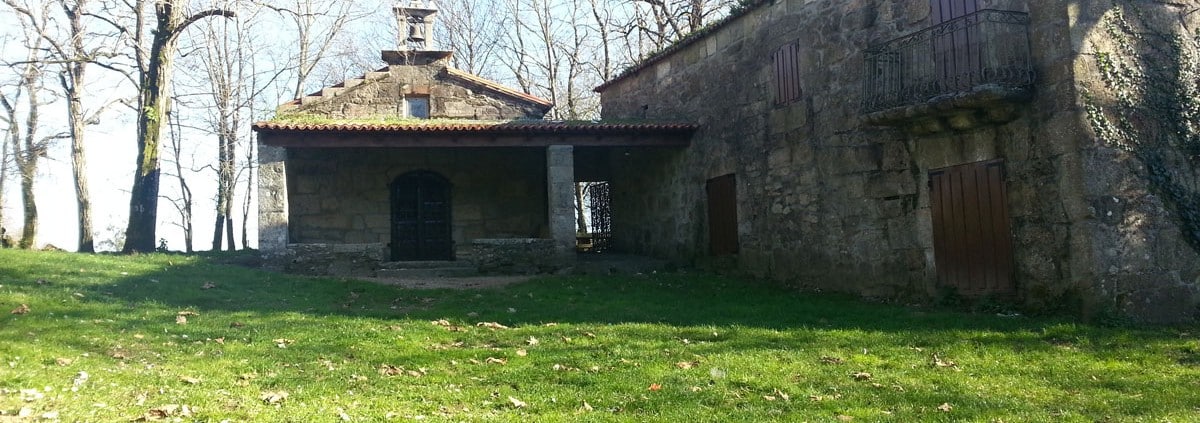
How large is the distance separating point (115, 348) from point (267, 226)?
6214 mm

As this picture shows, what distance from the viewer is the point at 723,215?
12703mm

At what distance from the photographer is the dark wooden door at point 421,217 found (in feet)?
49.5

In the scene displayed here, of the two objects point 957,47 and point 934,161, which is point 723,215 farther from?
point 957,47

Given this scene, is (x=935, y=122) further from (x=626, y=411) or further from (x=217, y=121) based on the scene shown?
(x=217, y=121)

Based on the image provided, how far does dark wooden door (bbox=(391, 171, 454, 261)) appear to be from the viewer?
15.1 m

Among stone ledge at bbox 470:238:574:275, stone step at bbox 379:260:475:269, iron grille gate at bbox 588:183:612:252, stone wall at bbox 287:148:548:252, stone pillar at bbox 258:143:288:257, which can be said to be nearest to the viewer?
stone pillar at bbox 258:143:288:257

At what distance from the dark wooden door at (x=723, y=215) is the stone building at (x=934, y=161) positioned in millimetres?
37

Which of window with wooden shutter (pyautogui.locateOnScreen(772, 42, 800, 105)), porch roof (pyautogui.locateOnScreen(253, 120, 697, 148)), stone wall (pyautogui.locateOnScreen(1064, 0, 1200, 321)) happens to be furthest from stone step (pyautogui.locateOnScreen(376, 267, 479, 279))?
stone wall (pyautogui.locateOnScreen(1064, 0, 1200, 321))

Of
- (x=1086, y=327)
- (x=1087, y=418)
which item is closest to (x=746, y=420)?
(x=1087, y=418)

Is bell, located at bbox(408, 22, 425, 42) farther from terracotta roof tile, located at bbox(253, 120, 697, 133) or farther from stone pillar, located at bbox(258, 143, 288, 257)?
stone pillar, located at bbox(258, 143, 288, 257)

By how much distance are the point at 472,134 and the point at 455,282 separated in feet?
8.24

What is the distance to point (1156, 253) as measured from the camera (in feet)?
25.3

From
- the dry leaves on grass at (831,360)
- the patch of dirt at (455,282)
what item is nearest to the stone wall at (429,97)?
the patch of dirt at (455,282)

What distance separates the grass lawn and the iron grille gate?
816 cm
